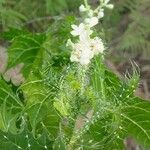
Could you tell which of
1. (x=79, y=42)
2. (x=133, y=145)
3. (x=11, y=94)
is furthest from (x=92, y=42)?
(x=133, y=145)

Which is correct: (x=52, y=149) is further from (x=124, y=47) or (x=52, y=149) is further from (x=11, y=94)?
(x=124, y=47)

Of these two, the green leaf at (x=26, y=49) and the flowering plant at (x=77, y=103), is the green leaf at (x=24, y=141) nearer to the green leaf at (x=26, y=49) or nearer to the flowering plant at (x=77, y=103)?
the flowering plant at (x=77, y=103)

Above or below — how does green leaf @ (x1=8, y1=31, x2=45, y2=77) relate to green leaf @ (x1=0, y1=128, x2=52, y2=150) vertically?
above

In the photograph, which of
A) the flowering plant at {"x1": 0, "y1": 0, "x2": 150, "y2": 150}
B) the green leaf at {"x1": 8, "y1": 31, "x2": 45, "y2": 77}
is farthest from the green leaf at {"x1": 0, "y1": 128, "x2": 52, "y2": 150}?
the green leaf at {"x1": 8, "y1": 31, "x2": 45, "y2": 77}

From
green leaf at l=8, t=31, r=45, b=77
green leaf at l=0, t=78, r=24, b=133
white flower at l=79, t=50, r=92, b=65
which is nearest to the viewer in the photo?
white flower at l=79, t=50, r=92, b=65

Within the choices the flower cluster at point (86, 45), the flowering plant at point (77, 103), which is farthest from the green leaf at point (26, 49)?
the flower cluster at point (86, 45)

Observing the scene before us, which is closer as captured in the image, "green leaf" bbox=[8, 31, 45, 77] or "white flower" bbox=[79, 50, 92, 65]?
"white flower" bbox=[79, 50, 92, 65]

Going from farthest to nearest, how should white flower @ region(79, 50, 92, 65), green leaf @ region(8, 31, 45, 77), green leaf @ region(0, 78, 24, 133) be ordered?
green leaf @ region(8, 31, 45, 77) < green leaf @ region(0, 78, 24, 133) < white flower @ region(79, 50, 92, 65)

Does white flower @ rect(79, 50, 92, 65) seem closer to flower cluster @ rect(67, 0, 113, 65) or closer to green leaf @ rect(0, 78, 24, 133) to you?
flower cluster @ rect(67, 0, 113, 65)
